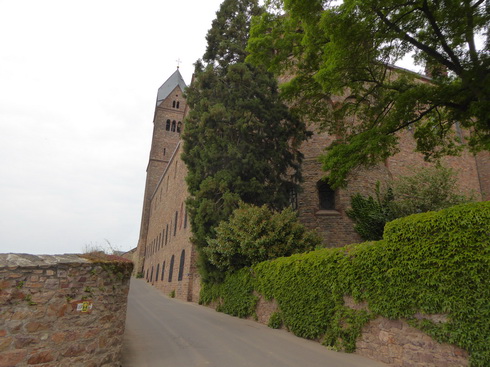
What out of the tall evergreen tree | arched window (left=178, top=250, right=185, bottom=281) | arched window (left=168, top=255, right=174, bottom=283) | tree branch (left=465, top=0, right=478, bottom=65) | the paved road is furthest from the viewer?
arched window (left=168, top=255, right=174, bottom=283)

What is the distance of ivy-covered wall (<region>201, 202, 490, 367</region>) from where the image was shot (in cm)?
496

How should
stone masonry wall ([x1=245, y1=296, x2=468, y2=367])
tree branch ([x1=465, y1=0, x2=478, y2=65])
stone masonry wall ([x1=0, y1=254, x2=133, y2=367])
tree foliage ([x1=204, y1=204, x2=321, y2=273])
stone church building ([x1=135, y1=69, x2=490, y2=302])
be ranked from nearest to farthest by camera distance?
stone masonry wall ([x1=0, y1=254, x2=133, y2=367])
stone masonry wall ([x1=245, y1=296, x2=468, y2=367])
tree branch ([x1=465, y1=0, x2=478, y2=65])
tree foliage ([x1=204, y1=204, x2=321, y2=273])
stone church building ([x1=135, y1=69, x2=490, y2=302])

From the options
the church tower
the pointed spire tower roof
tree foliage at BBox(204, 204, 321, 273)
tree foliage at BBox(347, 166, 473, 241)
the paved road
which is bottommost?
the paved road

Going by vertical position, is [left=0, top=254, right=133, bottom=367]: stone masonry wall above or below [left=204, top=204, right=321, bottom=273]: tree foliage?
below

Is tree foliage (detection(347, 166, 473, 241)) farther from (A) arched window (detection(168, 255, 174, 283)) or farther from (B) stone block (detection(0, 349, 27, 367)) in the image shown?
(A) arched window (detection(168, 255, 174, 283))

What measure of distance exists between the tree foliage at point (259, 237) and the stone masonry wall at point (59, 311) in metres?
6.43

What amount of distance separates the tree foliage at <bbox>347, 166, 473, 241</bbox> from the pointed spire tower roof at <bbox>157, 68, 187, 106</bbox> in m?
47.2

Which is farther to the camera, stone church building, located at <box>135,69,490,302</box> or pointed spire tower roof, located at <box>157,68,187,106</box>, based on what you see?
pointed spire tower roof, located at <box>157,68,187,106</box>

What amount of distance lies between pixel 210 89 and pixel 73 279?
40.2ft

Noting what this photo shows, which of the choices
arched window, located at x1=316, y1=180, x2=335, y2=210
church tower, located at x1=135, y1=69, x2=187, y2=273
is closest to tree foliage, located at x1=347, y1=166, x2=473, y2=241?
arched window, located at x1=316, y1=180, x2=335, y2=210

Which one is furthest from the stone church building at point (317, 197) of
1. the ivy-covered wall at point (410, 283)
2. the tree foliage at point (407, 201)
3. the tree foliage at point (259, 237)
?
the ivy-covered wall at point (410, 283)

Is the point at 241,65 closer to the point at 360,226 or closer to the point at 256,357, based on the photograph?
the point at 360,226

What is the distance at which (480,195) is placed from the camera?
2334cm

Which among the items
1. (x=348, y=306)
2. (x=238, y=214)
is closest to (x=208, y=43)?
(x=238, y=214)
